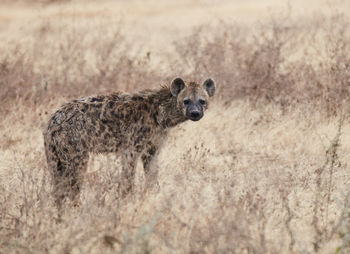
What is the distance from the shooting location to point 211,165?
6.95m

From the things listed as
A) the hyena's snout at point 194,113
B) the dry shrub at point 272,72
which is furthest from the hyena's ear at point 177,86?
the dry shrub at point 272,72

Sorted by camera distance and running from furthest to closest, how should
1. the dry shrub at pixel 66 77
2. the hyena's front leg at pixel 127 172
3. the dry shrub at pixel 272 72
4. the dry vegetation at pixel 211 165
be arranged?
the dry shrub at pixel 66 77 → the dry shrub at pixel 272 72 → the hyena's front leg at pixel 127 172 → the dry vegetation at pixel 211 165

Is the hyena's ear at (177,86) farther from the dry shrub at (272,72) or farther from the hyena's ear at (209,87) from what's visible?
the dry shrub at (272,72)

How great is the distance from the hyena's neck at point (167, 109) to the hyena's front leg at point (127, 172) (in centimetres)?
Result: 73

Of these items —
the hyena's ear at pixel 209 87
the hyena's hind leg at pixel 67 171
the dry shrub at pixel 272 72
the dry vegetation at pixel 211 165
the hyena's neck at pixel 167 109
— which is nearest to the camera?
the dry vegetation at pixel 211 165

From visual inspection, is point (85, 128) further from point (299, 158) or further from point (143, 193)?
point (299, 158)

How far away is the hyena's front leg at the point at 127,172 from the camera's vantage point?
200 inches

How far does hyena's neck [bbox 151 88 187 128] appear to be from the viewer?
6215 millimetres

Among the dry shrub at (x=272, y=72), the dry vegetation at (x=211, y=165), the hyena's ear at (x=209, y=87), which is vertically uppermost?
the hyena's ear at (x=209, y=87)

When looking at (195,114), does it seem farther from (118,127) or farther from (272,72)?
(272,72)

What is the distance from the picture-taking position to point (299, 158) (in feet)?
23.6

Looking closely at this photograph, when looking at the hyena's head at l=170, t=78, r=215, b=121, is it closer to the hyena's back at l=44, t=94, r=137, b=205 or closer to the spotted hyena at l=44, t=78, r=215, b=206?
the spotted hyena at l=44, t=78, r=215, b=206

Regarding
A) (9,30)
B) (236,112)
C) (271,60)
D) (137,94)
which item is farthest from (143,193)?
(9,30)

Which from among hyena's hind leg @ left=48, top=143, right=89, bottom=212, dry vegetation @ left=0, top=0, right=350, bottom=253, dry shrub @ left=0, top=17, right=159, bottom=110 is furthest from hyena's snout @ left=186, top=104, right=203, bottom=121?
dry shrub @ left=0, top=17, right=159, bottom=110
